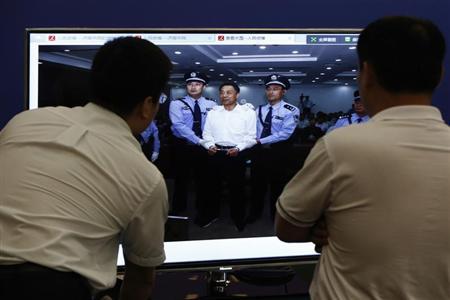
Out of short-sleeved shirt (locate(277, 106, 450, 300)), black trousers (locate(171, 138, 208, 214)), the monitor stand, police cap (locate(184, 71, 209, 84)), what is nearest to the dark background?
police cap (locate(184, 71, 209, 84))

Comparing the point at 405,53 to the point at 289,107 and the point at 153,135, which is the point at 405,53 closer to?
the point at 289,107

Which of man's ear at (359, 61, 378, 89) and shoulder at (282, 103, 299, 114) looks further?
shoulder at (282, 103, 299, 114)

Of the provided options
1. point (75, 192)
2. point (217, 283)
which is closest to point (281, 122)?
point (217, 283)

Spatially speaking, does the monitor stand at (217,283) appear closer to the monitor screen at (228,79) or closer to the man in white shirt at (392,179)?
the monitor screen at (228,79)

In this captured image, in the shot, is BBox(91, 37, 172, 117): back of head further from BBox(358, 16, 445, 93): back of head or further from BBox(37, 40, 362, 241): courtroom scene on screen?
BBox(37, 40, 362, 241): courtroom scene on screen

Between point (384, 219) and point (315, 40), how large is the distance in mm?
Result: 1268

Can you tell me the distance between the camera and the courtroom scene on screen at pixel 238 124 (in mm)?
2076

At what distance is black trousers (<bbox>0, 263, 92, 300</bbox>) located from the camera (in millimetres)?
1102

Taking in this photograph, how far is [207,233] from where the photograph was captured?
212 cm

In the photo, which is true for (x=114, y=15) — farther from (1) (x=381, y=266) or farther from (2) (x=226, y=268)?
(1) (x=381, y=266)

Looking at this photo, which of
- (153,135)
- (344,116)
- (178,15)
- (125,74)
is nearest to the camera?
(125,74)

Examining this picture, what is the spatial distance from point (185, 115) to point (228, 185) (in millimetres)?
379

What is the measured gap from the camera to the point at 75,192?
1.14m

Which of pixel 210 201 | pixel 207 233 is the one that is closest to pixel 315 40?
pixel 210 201
